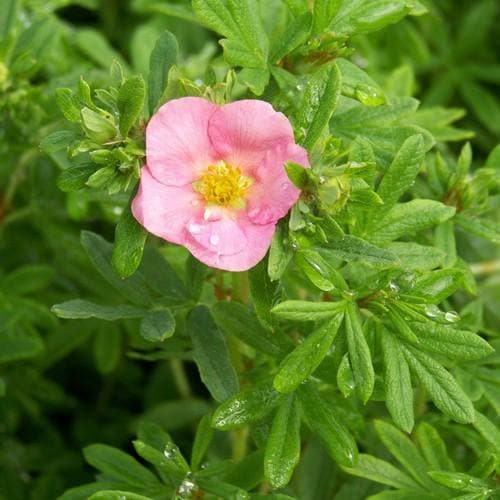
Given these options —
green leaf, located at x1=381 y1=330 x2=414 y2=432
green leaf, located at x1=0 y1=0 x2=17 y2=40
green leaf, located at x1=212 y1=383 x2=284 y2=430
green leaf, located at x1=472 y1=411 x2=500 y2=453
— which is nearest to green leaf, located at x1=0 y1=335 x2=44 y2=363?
green leaf, located at x1=212 y1=383 x2=284 y2=430

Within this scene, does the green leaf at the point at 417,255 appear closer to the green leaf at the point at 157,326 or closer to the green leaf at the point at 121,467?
the green leaf at the point at 157,326

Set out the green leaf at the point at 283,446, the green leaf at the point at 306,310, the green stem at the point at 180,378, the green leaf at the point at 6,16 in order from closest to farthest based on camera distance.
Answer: the green leaf at the point at 306,310, the green leaf at the point at 283,446, the green leaf at the point at 6,16, the green stem at the point at 180,378

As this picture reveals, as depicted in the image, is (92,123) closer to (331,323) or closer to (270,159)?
(270,159)

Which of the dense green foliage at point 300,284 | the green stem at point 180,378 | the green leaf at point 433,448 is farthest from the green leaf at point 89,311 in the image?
the green stem at point 180,378

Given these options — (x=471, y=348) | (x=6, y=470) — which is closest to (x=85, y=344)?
(x=6, y=470)

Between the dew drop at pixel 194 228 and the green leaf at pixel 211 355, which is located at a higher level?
the dew drop at pixel 194 228

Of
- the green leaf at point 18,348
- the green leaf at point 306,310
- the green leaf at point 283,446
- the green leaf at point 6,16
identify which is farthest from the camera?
the green leaf at point 6,16
